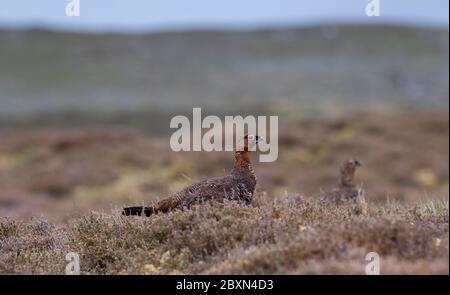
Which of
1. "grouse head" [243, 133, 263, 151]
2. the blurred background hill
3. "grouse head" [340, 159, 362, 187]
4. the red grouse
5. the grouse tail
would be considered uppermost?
the blurred background hill

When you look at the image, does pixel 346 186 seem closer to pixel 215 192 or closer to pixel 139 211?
pixel 215 192

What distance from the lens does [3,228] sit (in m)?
8.09

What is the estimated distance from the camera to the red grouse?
307 inches

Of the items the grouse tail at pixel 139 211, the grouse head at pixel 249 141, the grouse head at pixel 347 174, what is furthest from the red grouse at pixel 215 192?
the grouse head at pixel 347 174

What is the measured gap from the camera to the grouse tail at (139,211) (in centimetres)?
780

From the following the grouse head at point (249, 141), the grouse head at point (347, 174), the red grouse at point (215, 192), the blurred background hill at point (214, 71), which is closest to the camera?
the red grouse at point (215, 192)

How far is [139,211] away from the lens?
7.89 m

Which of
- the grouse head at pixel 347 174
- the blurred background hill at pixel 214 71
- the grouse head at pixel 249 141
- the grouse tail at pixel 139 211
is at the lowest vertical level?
the grouse tail at pixel 139 211

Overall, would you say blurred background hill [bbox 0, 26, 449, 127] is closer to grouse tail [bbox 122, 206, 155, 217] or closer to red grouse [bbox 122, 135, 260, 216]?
red grouse [bbox 122, 135, 260, 216]

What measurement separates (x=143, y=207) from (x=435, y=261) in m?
3.24


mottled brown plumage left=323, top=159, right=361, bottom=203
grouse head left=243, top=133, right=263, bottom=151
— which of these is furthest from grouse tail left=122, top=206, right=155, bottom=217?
mottled brown plumage left=323, top=159, right=361, bottom=203

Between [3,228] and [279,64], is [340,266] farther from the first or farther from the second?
[279,64]

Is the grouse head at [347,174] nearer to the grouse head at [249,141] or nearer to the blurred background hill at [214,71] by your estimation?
the grouse head at [249,141]

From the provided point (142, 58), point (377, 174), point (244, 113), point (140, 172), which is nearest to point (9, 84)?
point (142, 58)
